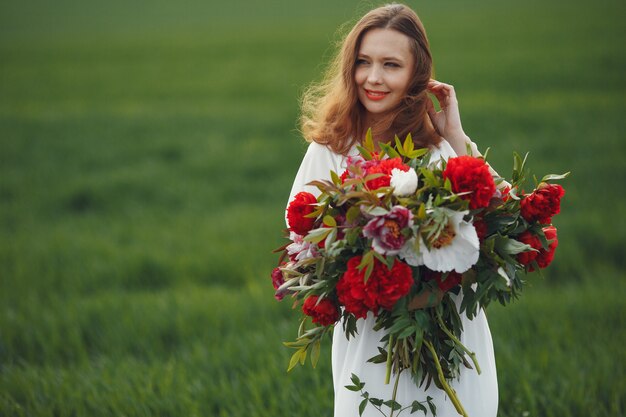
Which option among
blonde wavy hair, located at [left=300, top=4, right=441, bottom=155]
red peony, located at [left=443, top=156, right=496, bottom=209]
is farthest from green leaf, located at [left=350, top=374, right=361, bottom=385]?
blonde wavy hair, located at [left=300, top=4, right=441, bottom=155]

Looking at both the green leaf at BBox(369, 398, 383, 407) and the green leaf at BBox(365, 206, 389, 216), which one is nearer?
the green leaf at BBox(365, 206, 389, 216)

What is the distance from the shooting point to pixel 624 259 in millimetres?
5129

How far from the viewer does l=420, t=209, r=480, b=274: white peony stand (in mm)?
1763

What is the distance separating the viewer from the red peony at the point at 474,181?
179 cm

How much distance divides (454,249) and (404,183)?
0.21 meters

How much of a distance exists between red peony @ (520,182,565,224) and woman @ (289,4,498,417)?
33 centimetres

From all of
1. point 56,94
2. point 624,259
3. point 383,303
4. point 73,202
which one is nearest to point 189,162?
point 73,202

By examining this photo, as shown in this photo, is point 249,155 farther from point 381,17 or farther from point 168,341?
point 381,17

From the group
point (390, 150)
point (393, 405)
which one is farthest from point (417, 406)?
point (390, 150)

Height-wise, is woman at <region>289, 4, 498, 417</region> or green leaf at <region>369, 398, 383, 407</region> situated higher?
woman at <region>289, 4, 498, 417</region>

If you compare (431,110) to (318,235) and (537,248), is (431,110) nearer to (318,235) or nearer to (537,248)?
(537,248)

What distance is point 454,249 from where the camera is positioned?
1.78 m

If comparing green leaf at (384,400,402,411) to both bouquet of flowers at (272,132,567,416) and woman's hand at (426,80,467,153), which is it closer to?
bouquet of flowers at (272,132,567,416)

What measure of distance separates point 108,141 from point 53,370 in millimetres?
6052
